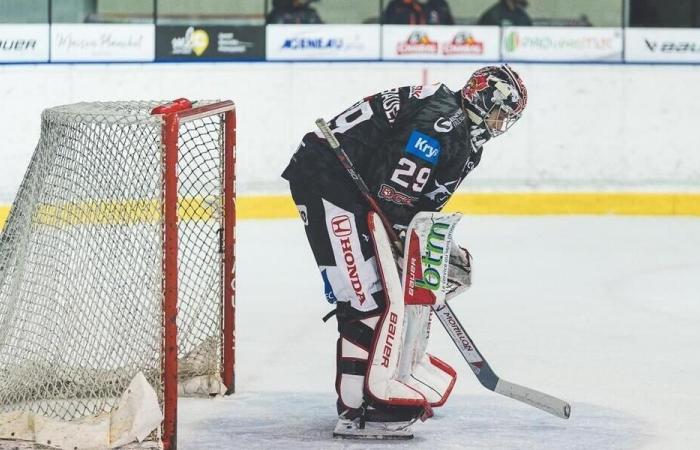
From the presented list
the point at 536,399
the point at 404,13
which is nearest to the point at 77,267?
the point at 536,399

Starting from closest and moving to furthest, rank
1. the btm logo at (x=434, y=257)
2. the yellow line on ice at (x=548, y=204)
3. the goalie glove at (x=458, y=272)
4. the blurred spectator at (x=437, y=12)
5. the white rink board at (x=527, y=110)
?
the btm logo at (x=434, y=257) → the goalie glove at (x=458, y=272) → the yellow line on ice at (x=548, y=204) → the white rink board at (x=527, y=110) → the blurred spectator at (x=437, y=12)

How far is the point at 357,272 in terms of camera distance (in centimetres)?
450

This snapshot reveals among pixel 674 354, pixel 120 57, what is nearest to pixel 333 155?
pixel 674 354

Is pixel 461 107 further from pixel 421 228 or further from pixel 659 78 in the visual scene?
pixel 659 78

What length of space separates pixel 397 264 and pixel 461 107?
1.50ft

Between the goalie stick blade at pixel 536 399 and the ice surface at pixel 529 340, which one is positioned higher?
the goalie stick blade at pixel 536 399

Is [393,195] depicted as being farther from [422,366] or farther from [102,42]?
[102,42]

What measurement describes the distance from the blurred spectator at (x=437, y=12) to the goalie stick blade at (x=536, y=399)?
16.4ft

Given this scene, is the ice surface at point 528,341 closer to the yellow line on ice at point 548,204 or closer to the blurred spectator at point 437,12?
the yellow line on ice at point 548,204

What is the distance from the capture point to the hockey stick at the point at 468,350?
4.50 metres

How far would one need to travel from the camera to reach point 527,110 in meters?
9.28

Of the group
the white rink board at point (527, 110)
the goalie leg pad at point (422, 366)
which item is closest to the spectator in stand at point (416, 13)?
the white rink board at point (527, 110)

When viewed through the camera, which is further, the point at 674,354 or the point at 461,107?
the point at 674,354

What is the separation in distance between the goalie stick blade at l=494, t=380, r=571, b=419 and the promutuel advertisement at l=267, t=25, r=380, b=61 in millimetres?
4673
